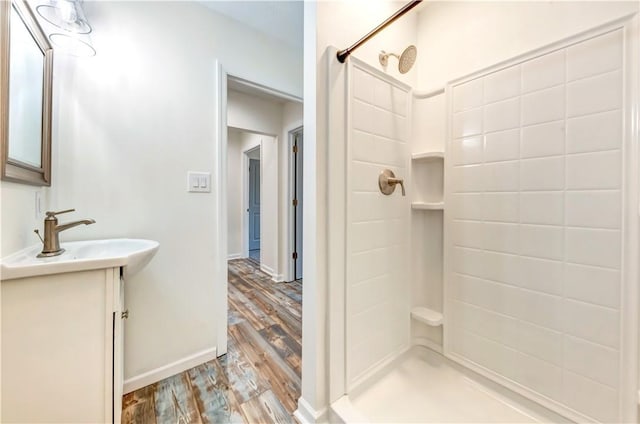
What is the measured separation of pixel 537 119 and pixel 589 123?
176mm

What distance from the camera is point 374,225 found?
1305 mm

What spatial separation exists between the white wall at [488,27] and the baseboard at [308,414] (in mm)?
1877

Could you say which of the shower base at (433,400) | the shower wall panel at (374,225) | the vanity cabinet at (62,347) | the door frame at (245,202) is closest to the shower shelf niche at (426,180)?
the shower wall panel at (374,225)

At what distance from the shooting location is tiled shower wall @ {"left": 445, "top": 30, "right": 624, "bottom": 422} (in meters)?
0.97

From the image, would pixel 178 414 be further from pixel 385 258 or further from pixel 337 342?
pixel 385 258

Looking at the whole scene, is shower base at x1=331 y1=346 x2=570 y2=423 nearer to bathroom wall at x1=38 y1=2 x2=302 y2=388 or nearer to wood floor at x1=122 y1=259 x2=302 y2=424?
wood floor at x1=122 y1=259 x2=302 y2=424

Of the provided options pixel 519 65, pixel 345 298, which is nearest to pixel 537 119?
pixel 519 65

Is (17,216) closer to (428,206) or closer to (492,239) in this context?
(428,206)

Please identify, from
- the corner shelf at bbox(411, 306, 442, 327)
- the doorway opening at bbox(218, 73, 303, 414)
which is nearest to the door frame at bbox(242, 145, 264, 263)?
the doorway opening at bbox(218, 73, 303, 414)

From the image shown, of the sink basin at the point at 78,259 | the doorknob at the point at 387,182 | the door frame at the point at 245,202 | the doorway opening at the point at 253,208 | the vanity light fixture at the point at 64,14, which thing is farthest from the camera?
the doorway opening at the point at 253,208

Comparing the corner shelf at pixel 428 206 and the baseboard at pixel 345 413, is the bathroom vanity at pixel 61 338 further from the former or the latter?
the corner shelf at pixel 428 206

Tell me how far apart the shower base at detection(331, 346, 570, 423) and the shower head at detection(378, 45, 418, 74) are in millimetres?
1662

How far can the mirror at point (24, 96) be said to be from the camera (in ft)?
2.76

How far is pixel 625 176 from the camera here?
93cm
